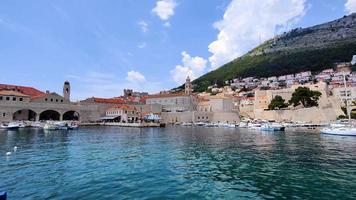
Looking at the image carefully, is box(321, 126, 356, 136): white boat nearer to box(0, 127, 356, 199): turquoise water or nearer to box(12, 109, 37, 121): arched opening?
Result: box(0, 127, 356, 199): turquoise water

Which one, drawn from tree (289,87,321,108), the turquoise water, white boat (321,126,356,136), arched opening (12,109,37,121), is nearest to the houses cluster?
tree (289,87,321,108)

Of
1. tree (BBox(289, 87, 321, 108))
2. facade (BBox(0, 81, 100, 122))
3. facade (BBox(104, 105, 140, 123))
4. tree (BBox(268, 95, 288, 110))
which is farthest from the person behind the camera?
facade (BBox(104, 105, 140, 123))

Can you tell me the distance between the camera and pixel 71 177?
34.8 feet

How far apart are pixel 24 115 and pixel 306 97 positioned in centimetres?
6252

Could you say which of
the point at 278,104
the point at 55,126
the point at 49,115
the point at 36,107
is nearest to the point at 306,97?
the point at 278,104

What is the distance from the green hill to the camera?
128125mm

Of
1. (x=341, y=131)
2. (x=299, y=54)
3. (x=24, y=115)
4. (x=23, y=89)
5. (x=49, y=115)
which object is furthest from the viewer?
(x=299, y=54)

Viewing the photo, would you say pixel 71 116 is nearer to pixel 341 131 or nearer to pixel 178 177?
pixel 341 131

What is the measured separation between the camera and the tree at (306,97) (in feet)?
205

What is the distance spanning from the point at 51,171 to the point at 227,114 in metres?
68.4

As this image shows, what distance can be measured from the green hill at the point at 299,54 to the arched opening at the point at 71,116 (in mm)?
86797

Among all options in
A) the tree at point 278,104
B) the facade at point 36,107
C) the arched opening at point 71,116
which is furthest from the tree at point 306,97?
the arched opening at point 71,116

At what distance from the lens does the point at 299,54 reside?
139 m

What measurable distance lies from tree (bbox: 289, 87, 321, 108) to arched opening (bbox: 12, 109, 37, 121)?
58286 mm
